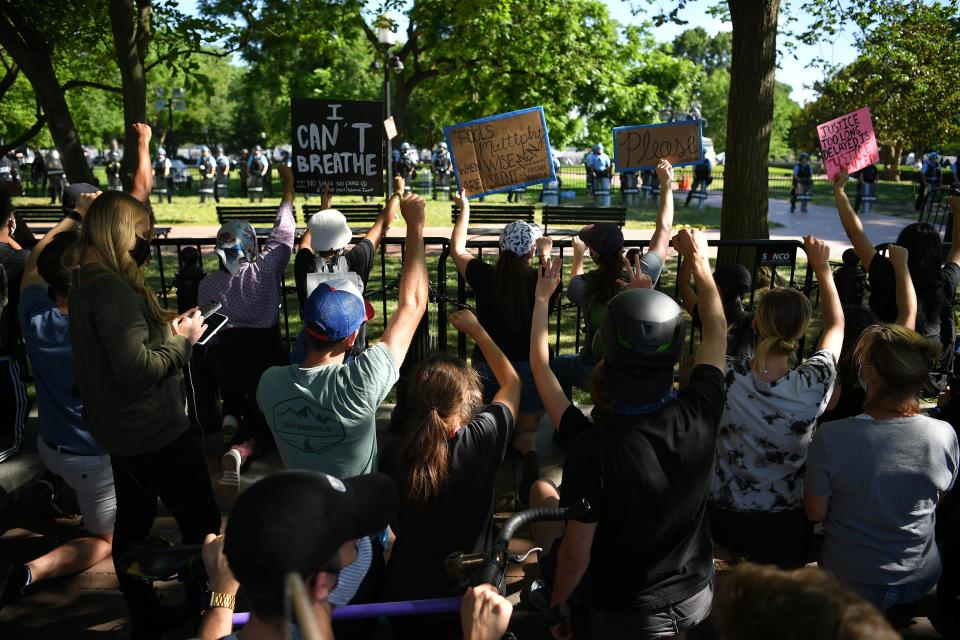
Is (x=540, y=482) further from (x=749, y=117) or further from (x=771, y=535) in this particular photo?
(x=749, y=117)

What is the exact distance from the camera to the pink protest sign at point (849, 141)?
6.18 m

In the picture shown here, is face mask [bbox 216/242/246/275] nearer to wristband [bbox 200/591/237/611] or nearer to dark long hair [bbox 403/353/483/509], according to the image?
dark long hair [bbox 403/353/483/509]

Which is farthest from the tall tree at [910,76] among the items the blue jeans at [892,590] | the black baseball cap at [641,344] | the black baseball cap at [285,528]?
the black baseball cap at [285,528]

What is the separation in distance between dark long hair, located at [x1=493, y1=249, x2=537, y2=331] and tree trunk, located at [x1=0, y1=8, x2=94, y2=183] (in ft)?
28.3

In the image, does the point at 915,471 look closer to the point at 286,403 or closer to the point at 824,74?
the point at 286,403

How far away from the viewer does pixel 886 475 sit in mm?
2920

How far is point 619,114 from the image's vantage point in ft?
79.0

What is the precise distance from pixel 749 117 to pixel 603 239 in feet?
17.0

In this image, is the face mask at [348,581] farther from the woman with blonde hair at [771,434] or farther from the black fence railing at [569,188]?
the black fence railing at [569,188]

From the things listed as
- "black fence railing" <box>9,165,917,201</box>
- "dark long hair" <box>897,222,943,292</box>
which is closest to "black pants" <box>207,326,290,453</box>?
"dark long hair" <box>897,222,943,292</box>

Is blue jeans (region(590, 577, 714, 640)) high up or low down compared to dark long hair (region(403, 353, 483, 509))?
down

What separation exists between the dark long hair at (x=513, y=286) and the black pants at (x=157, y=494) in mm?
1904

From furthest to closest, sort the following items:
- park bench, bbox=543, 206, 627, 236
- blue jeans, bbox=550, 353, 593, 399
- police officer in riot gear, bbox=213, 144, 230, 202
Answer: police officer in riot gear, bbox=213, 144, 230, 202
park bench, bbox=543, 206, 627, 236
blue jeans, bbox=550, 353, 593, 399

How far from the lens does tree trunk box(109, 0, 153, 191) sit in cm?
1002
